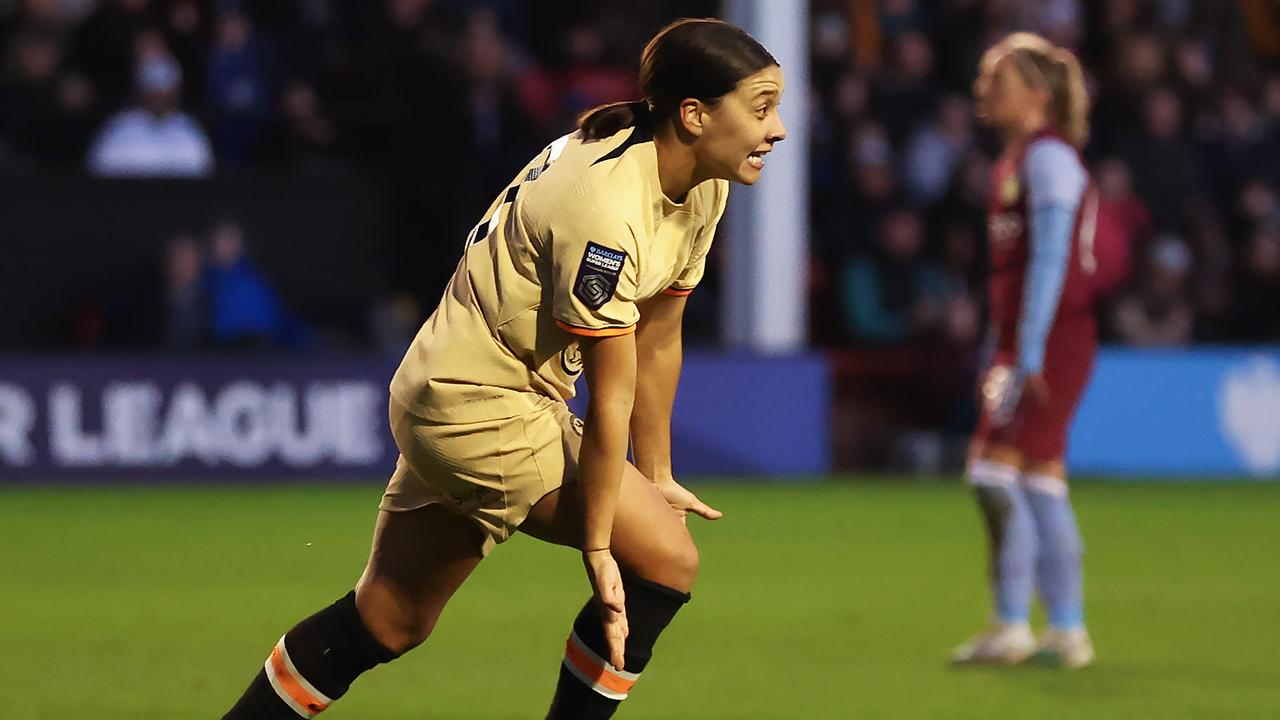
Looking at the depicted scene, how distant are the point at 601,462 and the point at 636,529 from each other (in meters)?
0.28

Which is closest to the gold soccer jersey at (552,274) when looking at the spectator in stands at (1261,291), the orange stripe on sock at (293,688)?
the orange stripe on sock at (293,688)

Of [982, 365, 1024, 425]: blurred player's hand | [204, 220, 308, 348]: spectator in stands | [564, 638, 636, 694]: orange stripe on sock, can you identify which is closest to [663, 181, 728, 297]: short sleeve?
[564, 638, 636, 694]: orange stripe on sock

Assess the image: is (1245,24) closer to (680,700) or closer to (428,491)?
(680,700)

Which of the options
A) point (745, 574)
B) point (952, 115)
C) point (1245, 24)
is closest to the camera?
point (745, 574)

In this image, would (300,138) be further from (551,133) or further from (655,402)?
(655,402)

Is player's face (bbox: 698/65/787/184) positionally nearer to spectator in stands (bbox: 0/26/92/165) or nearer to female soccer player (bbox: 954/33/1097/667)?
female soccer player (bbox: 954/33/1097/667)

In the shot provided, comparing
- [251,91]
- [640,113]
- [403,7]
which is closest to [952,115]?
[403,7]

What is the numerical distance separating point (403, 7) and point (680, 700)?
32.9ft

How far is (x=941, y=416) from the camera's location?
50.4ft

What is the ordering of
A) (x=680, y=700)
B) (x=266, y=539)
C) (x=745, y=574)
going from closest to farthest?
(x=680, y=700)
(x=745, y=574)
(x=266, y=539)

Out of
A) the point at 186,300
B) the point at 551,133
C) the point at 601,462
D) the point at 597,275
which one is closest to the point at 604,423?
the point at 601,462

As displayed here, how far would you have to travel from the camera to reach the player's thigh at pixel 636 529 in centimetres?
450

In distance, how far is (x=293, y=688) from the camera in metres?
4.71

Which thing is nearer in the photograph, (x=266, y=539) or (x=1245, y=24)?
(x=266, y=539)
